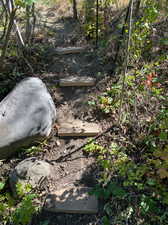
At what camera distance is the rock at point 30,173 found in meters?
2.38

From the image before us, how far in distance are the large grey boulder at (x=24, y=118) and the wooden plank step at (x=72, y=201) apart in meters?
0.82

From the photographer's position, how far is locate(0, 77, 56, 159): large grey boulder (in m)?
2.65

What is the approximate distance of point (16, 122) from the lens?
8.93ft

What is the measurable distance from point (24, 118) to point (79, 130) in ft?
2.58

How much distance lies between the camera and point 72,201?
2.21 metres

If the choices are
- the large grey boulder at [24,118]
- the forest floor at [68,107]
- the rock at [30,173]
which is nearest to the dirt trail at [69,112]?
the forest floor at [68,107]

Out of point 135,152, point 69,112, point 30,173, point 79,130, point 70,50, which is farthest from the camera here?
point 70,50

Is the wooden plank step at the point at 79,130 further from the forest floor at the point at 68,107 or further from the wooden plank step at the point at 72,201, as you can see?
the wooden plank step at the point at 72,201

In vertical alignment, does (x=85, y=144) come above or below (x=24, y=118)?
below

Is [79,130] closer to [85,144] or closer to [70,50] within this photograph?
[85,144]

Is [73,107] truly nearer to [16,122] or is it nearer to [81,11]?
[16,122]

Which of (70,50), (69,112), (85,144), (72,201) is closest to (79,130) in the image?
(85,144)

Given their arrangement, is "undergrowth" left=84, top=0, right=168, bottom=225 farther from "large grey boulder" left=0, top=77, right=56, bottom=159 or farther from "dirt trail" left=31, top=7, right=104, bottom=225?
"large grey boulder" left=0, top=77, right=56, bottom=159

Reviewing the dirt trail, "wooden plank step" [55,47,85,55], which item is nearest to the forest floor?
the dirt trail
